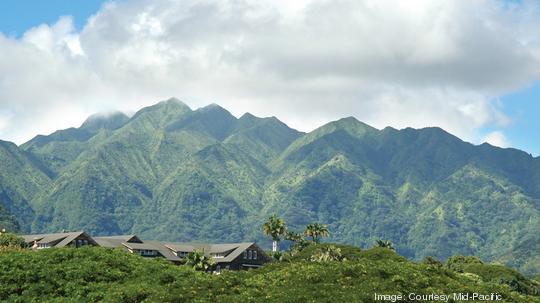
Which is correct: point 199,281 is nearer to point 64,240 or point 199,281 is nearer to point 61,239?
point 64,240

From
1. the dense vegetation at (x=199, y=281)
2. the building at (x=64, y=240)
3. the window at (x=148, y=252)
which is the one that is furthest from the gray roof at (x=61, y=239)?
the dense vegetation at (x=199, y=281)

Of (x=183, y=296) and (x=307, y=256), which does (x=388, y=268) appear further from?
(x=307, y=256)

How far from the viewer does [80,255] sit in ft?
250

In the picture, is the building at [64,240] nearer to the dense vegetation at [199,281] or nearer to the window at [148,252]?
the window at [148,252]

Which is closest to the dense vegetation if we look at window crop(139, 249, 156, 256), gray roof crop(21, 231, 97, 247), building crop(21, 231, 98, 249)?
building crop(21, 231, 98, 249)

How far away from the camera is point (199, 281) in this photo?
213ft

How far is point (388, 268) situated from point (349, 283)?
4.87m

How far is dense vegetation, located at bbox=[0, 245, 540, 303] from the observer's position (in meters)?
58.4

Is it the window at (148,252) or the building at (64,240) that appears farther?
the window at (148,252)

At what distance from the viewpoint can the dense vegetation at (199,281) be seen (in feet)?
192

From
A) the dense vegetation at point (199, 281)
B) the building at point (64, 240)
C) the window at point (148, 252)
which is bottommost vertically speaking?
the window at point (148, 252)

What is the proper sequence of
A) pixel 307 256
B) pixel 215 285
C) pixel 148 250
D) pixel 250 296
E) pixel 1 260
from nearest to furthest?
pixel 250 296
pixel 215 285
pixel 1 260
pixel 307 256
pixel 148 250

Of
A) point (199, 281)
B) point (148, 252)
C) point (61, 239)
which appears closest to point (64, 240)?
point (61, 239)

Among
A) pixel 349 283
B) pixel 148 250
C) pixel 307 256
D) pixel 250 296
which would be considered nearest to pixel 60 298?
pixel 250 296
